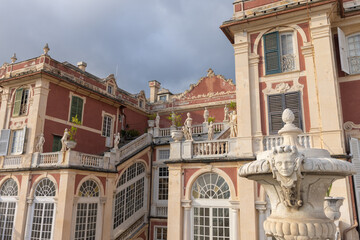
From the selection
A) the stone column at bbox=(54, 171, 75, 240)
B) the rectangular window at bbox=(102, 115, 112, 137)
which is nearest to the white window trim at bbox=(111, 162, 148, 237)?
the stone column at bbox=(54, 171, 75, 240)

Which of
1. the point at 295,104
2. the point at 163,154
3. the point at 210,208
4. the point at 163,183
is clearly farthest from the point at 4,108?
the point at 295,104

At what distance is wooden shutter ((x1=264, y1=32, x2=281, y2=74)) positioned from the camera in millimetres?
11742

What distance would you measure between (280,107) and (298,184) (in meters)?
6.99

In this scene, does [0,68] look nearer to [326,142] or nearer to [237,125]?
[237,125]

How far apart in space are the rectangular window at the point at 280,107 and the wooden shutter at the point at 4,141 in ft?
47.1

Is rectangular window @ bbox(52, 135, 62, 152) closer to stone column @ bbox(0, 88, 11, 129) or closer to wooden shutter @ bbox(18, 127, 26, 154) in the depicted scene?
wooden shutter @ bbox(18, 127, 26, 154)

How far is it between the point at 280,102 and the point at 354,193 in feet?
13.2

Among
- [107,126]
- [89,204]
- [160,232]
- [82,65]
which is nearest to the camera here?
[89,204]

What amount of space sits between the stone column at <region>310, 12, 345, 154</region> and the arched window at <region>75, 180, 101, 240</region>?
35.7ft

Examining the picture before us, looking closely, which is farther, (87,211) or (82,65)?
(82,65)

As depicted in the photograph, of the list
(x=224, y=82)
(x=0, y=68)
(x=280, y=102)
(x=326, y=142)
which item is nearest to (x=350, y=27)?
(x=280, y=102)

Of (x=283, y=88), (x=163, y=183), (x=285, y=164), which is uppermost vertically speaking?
(x=283, y=88)

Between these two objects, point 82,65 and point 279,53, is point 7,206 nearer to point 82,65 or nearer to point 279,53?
point 82,65

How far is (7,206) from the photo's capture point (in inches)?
614
